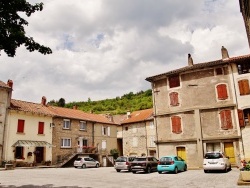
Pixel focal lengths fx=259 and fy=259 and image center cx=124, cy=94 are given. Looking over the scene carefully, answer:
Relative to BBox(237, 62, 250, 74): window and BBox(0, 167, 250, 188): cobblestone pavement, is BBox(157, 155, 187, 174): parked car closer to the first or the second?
BBox(0, 167, 250, 188): cobblestone pavement

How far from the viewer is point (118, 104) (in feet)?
329

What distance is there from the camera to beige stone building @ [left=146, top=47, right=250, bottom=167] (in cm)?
2711

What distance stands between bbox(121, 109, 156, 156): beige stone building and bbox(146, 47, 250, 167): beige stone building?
1495cm

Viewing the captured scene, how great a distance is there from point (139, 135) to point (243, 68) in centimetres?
2459

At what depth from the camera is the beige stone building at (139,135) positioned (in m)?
46.2

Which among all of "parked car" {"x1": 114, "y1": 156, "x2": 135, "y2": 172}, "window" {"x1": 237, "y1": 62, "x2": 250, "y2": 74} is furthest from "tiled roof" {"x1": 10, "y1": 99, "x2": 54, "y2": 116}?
"window" {"x1": 237, "y1": 62, "x2": 250, "y2": 74}

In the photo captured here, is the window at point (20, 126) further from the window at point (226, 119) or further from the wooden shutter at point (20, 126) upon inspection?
the window at point (226, 119)

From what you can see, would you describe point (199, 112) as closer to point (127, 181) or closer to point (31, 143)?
point (127, 181)

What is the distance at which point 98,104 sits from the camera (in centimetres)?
10200

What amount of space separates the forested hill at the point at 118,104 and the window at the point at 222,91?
5873 centimetres

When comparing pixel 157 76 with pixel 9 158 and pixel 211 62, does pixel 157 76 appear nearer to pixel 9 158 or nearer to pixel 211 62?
pixel 211 62

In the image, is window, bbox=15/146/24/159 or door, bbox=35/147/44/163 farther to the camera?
door, bbox=35/147/44/163

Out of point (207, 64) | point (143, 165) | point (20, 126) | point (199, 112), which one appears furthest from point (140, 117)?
point (143, 165)

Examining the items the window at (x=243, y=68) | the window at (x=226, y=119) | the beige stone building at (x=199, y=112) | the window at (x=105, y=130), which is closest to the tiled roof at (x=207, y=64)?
the beige stone building at (x=199, y=112)
